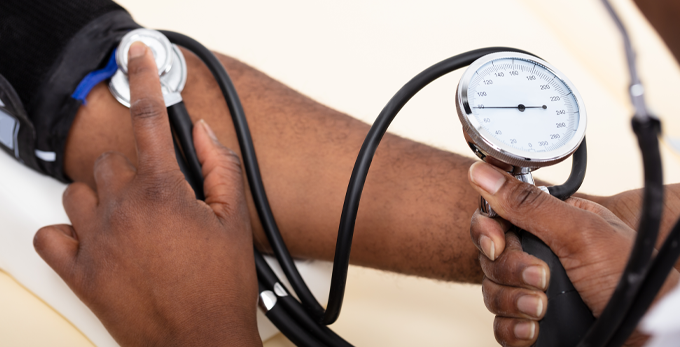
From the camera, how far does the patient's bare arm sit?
0.79 meters

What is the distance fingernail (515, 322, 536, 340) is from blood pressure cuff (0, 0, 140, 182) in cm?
76

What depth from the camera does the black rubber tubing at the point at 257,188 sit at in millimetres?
701

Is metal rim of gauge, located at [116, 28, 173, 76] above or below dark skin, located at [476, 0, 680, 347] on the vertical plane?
above

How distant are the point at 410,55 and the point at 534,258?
3.09 ft

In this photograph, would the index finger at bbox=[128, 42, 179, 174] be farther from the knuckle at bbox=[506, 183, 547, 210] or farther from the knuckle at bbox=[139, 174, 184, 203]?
the knuckle at bbox=[506, 183, 547, 210]

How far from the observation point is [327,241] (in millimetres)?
792

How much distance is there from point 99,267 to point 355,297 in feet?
1.77

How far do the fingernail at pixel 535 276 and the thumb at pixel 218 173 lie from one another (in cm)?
42

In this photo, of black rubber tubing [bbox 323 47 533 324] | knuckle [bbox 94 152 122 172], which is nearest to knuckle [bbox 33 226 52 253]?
knuckle [bbox 94 152 122 172]

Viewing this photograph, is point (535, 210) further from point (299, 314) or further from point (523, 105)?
point (299, 314)

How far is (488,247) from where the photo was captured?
1.80ft

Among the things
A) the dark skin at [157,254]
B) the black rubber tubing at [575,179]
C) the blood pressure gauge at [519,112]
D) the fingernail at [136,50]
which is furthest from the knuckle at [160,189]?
the black rubber tubing at [575,179]

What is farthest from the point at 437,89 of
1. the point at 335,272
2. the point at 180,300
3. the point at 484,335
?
the point at 180,300

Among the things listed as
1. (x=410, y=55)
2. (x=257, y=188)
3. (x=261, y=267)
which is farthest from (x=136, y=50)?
(x=410, y=55)
